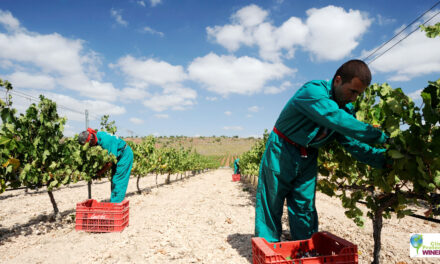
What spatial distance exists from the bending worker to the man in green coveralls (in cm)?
373

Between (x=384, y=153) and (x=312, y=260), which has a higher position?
(x=384, y=153)

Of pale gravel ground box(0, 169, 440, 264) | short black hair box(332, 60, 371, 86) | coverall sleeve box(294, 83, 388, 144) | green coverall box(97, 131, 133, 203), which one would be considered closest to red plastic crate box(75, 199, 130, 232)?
pale gravel ground box(0, 169, 440, 264)

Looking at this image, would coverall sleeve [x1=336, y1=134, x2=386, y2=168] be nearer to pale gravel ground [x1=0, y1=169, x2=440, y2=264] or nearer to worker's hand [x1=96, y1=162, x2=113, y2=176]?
pale gravel ground [x1=0, y1=169, x2=440, y2=264]

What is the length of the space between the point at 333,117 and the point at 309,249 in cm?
→ 139

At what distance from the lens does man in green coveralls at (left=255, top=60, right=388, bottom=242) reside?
2.13 m

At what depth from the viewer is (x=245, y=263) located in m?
3.14

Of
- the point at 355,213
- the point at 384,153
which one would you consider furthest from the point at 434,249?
the point at 384,153

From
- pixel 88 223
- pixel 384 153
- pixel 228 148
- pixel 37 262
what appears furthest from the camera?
pixel 228 148

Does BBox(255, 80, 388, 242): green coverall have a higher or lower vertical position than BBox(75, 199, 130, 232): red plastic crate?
higher

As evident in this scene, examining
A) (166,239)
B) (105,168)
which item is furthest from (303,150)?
(105,168)

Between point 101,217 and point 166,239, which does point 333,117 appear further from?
point 101,217

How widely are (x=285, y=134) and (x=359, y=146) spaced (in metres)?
0.70

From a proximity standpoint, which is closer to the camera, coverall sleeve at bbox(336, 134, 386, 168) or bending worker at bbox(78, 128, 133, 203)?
coverall sleeve at bbox(336, 134, 386, 168)

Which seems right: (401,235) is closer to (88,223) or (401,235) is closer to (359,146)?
(359,146)
